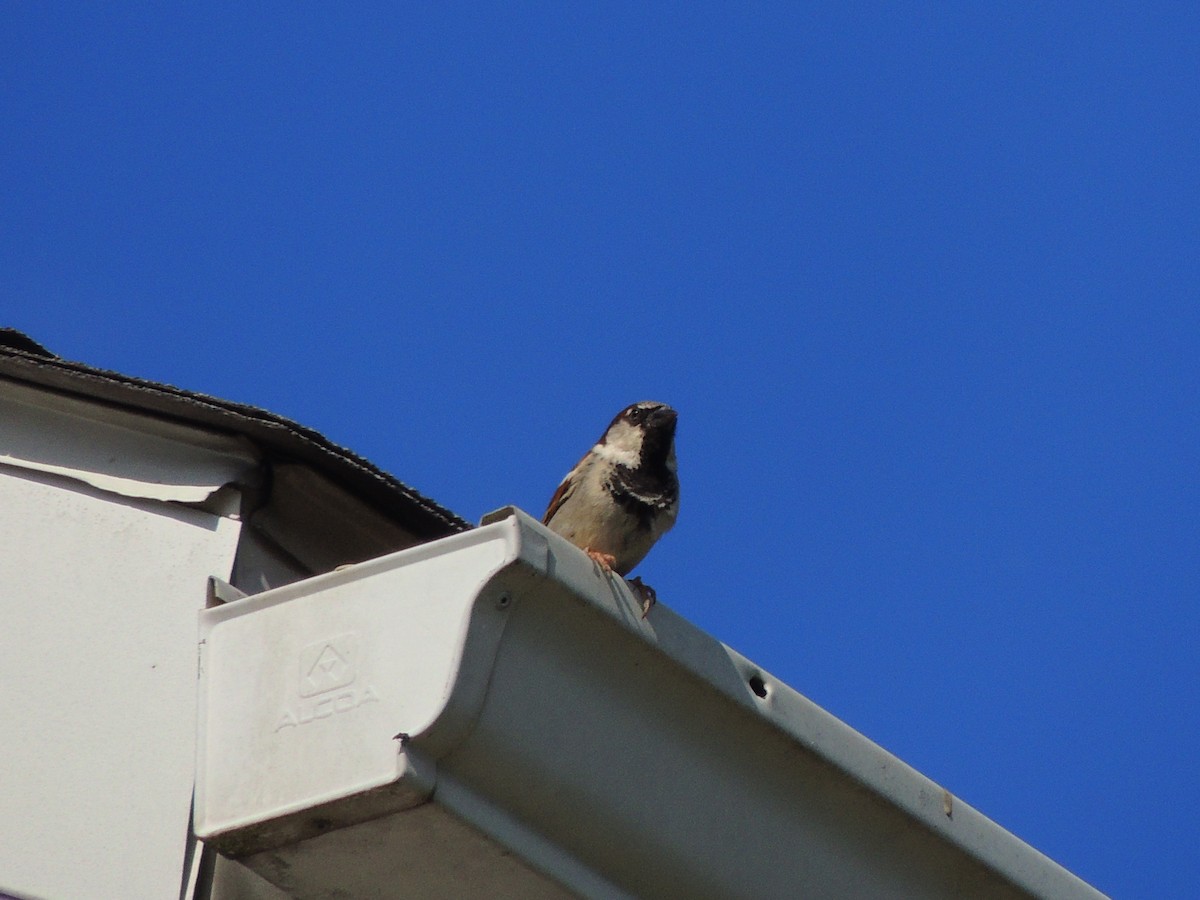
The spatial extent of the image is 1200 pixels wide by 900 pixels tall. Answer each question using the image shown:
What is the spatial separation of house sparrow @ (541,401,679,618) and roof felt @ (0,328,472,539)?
0.71 m

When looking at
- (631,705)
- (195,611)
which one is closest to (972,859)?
Answer: (631,705)

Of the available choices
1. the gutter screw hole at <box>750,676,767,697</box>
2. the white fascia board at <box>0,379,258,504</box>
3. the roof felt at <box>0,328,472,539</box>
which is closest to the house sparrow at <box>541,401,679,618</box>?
the roof felt at <box>0,328,472,539</box>

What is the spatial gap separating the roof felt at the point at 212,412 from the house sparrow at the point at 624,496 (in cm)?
71

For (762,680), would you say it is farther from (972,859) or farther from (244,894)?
(244,894)

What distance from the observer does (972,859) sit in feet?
10.5

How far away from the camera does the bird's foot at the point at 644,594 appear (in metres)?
2.81

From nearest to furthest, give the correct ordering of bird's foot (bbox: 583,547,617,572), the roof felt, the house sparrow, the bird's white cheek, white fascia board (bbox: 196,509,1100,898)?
white fascia board (bbox: 196,509,1100,898), the roof felt, bird's foot (bbox: 583,547,617,572), the house sparrow, the bird's white cheek

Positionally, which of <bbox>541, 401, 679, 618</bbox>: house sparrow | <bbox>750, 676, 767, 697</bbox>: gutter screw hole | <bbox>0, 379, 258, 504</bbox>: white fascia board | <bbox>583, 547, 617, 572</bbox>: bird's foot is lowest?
<bbox>750, 676, 767, 697</bbox>: gutter screw hole

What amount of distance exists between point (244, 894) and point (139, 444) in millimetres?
1016

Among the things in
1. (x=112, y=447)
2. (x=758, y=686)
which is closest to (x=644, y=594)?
(x=758, y=686)

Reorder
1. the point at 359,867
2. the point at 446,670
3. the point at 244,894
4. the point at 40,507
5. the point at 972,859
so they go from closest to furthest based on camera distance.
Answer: the point at 446,670 < the point at 359,867 < the point at 244,894 < the point at 972,859 < the point at 40,507

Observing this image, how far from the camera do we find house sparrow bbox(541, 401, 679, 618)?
13.8ft

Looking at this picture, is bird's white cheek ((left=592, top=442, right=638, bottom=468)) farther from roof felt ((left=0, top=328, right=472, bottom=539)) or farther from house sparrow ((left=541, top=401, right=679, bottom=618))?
roof felt ((left=0, top=328, right=472, bottom=539))

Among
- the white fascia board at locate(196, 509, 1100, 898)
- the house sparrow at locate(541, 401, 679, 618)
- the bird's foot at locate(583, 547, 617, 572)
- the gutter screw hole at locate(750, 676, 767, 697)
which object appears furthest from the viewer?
the house sparrow at locate(541, 401, 679, 618)
